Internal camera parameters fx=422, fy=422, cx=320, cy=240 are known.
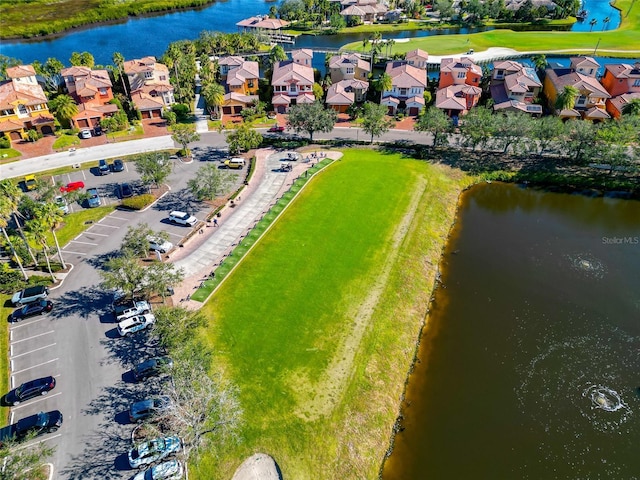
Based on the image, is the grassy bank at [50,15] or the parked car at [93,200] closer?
the parked car at [93,200]

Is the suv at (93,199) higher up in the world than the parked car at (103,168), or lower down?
lower down

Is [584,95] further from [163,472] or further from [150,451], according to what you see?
[163,472]

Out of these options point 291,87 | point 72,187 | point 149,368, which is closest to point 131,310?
point 149,368

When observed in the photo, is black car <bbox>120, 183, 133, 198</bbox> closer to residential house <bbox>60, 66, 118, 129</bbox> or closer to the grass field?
the grass field

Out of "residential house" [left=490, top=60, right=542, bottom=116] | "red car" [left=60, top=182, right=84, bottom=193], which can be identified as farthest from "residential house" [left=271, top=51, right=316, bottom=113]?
"red car" [left=60, top=182, right=84, bottom=193]

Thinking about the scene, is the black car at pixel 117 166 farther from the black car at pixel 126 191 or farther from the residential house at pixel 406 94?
the residential house at pixel 406 94

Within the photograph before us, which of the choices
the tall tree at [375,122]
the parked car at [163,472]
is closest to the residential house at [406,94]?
the tall tree at [375,122]
